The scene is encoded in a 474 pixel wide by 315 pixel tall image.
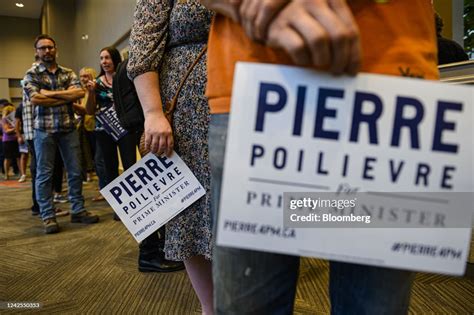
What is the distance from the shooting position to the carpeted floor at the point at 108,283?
160 centimetres

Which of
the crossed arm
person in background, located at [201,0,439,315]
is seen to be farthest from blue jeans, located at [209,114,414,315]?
the crossed arm

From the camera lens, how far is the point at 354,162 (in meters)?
0.41

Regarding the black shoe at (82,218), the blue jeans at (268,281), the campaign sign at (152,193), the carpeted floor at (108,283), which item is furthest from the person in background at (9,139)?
the blue jeans at (268,281)

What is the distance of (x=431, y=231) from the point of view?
400mm

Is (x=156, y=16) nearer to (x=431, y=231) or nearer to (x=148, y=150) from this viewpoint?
(x=148, y=150)

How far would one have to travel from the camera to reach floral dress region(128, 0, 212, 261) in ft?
3.21

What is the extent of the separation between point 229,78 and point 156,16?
0.60m

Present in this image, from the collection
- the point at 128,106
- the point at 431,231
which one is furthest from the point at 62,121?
the point at 431,231

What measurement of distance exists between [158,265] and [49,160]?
4.71ft

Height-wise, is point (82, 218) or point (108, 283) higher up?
point (108, 283)

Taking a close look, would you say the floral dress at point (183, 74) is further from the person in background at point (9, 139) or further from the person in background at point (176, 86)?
the person in background at point (9, 139)

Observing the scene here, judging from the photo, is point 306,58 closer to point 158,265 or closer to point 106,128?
point 158,265

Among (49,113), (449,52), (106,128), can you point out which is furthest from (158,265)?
(449,52)

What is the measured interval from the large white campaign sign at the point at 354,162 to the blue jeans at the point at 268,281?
91 mm
